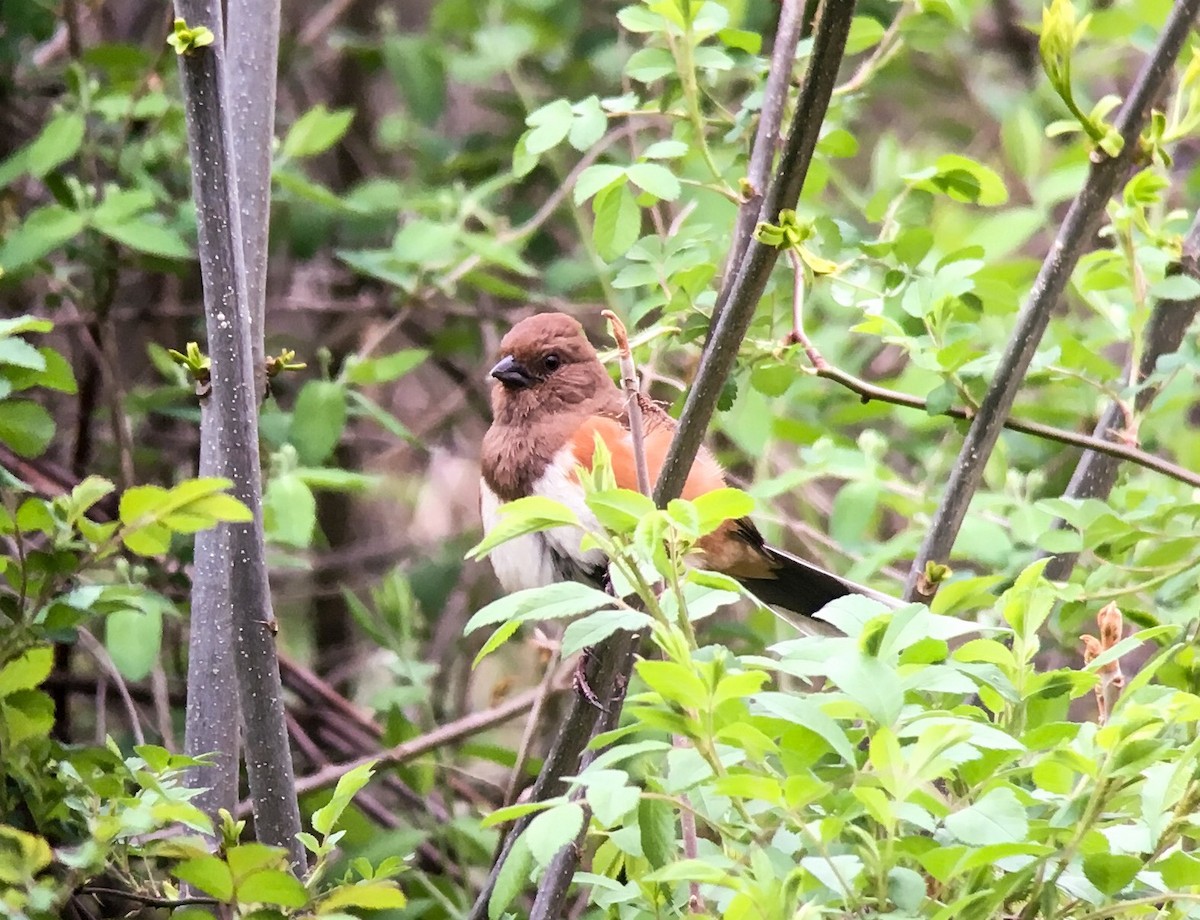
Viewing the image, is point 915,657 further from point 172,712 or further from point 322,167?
point 322,167

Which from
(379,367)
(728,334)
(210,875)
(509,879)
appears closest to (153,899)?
(210,875)

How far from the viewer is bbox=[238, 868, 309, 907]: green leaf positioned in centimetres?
119

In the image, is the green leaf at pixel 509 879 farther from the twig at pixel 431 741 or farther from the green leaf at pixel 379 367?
the green leaf at pixel 379 367

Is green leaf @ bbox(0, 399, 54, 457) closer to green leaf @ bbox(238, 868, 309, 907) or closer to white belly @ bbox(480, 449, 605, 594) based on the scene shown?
green leaf @ bbox(238, 868, 309, 907)


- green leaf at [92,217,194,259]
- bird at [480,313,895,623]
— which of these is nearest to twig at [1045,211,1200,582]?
bird at [480,313,895,623]

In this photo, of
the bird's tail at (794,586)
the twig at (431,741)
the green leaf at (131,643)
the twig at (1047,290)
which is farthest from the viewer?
the bird's tail at (794,586)

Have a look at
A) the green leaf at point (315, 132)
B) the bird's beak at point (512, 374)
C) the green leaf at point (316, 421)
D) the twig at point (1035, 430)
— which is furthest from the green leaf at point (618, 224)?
the green leaf at point (315, 132)

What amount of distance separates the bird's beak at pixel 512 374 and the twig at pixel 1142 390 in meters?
1.07

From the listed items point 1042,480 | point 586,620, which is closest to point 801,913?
point 586,620

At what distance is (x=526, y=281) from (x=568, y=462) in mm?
1216

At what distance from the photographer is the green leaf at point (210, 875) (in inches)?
46.3

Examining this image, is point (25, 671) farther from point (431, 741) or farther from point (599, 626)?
point (431, 741)

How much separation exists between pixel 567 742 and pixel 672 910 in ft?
1.16

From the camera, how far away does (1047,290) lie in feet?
5.18
